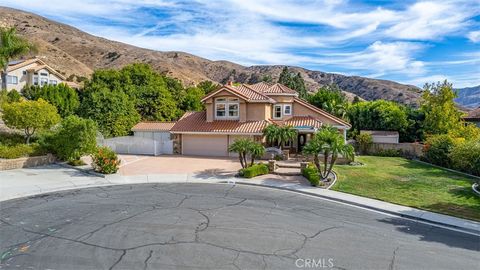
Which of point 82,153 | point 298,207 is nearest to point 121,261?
point 298,207

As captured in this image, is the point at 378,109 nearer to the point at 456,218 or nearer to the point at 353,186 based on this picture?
the point at 353,186

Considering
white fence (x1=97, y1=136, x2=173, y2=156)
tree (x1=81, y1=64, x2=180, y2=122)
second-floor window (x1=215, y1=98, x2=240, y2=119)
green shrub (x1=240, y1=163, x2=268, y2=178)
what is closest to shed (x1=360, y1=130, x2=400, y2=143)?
second-floor window (x1=215, y1=98, x2=240, y2=119)

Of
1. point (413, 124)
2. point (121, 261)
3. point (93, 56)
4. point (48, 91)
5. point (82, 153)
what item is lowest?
point (121, 261)

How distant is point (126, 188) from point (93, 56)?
360ft

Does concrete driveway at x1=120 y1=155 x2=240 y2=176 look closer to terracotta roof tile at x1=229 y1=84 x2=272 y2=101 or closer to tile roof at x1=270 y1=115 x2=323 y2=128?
terracotta roof tile at x1=229 y1=84 x2=272 y2=101

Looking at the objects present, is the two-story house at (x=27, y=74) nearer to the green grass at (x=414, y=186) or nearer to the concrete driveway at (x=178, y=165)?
the concrete driveway at (x=178, y=165)

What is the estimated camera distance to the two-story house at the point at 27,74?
52.8 metres

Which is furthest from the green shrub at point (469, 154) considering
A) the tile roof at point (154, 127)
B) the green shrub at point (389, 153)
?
the tile roof at point (154, 127)

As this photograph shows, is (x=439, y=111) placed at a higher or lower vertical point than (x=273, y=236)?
higher

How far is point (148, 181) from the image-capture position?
877 inches

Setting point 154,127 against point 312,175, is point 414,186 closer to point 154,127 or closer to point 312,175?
Answer: point 312,175

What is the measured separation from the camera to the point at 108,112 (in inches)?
1524

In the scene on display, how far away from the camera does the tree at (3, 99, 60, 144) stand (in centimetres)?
2742

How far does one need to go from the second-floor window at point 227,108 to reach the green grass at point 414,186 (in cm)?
1133
